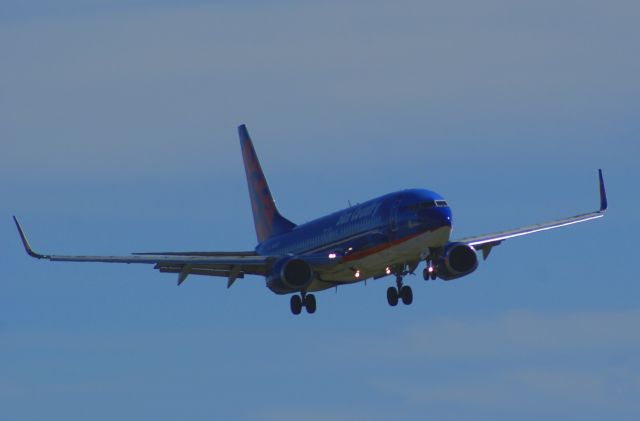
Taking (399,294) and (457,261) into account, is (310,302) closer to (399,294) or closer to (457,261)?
(399,294)

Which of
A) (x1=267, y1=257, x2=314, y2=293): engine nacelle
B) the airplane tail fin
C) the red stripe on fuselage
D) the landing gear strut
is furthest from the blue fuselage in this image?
the airplane tail fin

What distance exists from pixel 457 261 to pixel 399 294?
454cm

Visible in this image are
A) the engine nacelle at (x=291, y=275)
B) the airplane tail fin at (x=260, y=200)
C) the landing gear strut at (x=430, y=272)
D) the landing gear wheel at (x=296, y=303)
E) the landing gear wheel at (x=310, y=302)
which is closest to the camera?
the landing gear strut at (x=430, y=272)

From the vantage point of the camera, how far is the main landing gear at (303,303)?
11769 centimetres

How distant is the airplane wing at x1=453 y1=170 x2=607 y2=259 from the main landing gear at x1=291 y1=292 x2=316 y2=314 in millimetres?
8476

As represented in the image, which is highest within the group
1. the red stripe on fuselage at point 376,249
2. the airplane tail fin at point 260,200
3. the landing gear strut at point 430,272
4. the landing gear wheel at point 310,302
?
the airplane tail fin at point 260,200

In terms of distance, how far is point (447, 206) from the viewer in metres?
112

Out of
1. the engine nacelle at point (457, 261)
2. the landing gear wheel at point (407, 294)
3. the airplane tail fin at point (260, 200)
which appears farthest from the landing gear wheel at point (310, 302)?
the airplane tail fin at point (260, 200)

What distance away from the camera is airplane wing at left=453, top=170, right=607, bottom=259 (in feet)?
393

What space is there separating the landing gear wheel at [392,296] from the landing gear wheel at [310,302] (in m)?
4.18

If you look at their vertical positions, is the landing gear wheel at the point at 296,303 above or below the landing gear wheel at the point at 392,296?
above

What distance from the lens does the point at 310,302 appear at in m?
118

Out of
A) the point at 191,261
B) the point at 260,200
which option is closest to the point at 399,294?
the point at 191,261

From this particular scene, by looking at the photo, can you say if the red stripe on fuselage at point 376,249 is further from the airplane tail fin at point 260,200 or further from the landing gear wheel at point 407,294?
the airplane tail fin at point 260,200
